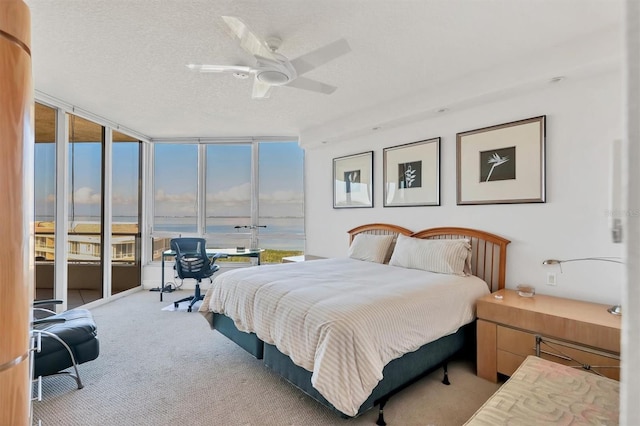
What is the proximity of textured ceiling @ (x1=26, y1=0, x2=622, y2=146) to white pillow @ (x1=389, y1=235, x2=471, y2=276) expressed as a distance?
1.38 meters

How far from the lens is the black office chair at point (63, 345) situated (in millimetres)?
2123

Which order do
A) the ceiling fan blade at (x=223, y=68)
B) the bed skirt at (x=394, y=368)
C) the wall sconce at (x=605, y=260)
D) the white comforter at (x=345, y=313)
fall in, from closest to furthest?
the white comforter at (x=345, y=313), the bed skirt at (x=394, y=368), the wall sconce at (x=605, y=260), the ceiling fan blade at (x=223, y=68)

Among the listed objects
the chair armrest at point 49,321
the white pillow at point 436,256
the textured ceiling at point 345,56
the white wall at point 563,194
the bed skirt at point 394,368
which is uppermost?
the textured ceiling at point 345,56

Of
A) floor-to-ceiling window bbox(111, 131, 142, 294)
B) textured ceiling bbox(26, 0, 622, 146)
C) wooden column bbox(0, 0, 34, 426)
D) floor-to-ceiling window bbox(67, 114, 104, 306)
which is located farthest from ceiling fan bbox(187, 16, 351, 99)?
floor-to-ceiling window bbox(111, 131, 142, 294)

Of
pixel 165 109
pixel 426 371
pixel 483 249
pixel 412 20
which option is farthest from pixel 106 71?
pixel 483 249

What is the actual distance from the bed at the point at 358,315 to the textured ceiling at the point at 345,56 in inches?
59.1

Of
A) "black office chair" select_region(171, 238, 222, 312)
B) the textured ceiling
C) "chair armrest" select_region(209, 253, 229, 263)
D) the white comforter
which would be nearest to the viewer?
the white comforter

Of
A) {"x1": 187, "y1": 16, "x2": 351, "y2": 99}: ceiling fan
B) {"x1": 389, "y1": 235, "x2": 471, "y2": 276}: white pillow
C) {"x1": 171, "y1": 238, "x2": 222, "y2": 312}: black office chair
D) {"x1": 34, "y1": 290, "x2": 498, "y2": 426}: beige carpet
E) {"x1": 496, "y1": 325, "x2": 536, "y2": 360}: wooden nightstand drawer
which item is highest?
{"x1": 187, "y1": 16, "x2": 351, "y2": 99}: ceiling fan

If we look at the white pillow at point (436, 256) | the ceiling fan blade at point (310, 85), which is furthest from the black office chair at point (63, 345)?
the white pillow at point (436, 256)

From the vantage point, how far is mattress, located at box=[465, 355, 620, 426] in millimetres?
1324

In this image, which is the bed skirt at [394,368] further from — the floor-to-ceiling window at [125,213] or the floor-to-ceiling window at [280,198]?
the floor-to-ceiling window at [125,213]

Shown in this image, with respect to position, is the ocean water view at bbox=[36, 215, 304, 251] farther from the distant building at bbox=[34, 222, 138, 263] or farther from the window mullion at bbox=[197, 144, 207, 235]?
the distant building at bbox=[34, 222, 138, 263]

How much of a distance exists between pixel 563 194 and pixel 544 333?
3.83 ft

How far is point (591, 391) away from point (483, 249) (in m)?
1.66
